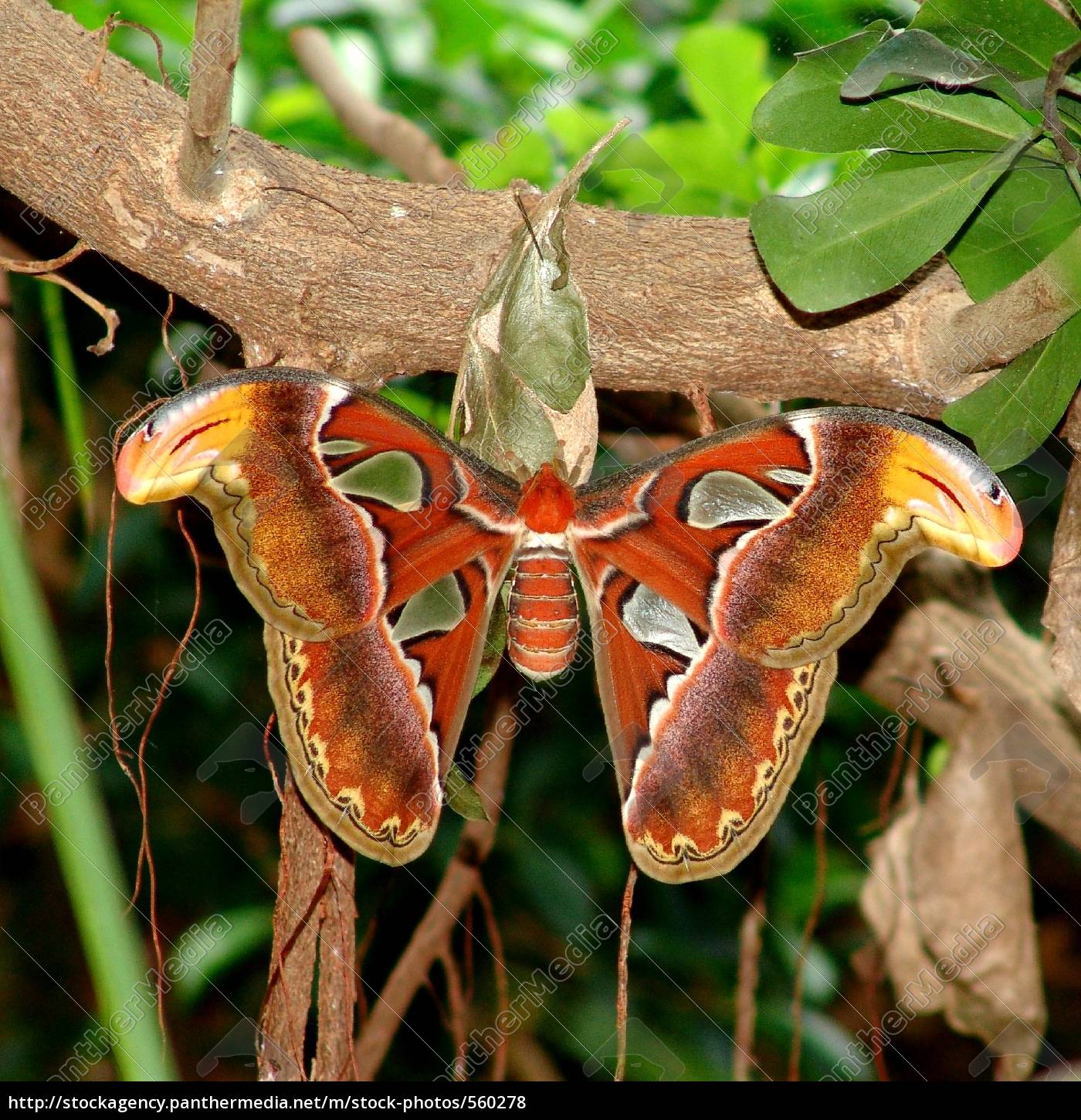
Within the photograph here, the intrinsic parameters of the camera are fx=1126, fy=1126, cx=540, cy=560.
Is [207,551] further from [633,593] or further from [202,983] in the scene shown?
[202,983]

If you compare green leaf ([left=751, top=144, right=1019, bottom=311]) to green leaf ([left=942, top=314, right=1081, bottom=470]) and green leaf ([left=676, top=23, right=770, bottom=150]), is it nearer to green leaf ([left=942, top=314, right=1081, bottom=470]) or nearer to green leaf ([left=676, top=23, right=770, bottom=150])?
green leaf ([left=942, top=314, right=1081, bottom=470])

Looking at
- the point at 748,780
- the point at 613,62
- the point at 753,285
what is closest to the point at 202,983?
the point at 748,780

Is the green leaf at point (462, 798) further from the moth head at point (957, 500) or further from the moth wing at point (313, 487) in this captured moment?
the moth head at point (957, 500)

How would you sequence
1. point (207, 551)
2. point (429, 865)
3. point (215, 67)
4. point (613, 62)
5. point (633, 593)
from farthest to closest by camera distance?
point (429, 865) → point (613, 62) → point (207, 551) → point (633, 593) → point (215, 67)

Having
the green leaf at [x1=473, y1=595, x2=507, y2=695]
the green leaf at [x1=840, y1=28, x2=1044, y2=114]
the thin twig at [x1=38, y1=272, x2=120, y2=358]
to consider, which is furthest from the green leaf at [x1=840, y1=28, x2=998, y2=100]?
the thin twig at [x1=38, y1=272, x2=120, y2=358]

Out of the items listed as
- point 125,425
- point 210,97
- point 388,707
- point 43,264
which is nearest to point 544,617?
point 388,707

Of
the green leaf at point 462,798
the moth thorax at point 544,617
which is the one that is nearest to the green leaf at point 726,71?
the moth thorax at point 544,617

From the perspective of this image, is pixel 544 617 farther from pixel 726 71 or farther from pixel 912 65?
pixel 726 71
